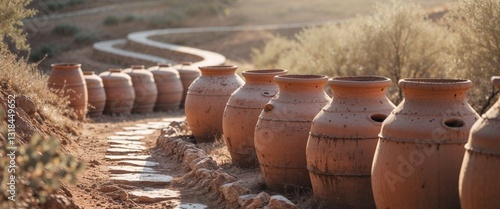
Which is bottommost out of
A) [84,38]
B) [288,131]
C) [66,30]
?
[84,38]

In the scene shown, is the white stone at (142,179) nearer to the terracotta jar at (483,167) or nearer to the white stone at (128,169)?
the white stone at (128,169)

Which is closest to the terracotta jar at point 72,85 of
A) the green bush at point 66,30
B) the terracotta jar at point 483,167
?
the terracotta jar at point 483,167

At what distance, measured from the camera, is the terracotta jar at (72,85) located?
1320 centimetres

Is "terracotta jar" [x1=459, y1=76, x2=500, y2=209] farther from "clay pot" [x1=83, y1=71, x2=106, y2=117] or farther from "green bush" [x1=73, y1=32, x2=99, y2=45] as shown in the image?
"green bush" [x1=73, y1=32, x2=99, y2=45]

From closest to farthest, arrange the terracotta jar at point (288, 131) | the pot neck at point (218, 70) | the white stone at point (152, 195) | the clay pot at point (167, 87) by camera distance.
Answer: the terracotta jar at point (288, 131) < the white stone at point (152, 195) < the pot neck at point (218, 70) < the clay pot at point (167, 87)

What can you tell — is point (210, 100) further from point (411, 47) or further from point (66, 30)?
point (66, 30)

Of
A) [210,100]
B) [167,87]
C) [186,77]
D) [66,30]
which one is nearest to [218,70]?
[210,100]

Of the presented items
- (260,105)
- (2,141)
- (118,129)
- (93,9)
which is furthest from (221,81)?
(93,9)

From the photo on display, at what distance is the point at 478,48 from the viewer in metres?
13.2

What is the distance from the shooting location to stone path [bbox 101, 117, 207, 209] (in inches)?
315

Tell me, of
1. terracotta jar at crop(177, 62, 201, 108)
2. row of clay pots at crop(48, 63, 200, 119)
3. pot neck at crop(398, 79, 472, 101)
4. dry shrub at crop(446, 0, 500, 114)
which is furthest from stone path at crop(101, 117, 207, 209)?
dry shrub at crop(446, 0, 500, 114)

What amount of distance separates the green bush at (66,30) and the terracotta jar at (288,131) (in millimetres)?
29677

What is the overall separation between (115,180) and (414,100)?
4.09 m

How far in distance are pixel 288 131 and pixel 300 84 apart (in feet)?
1.64
